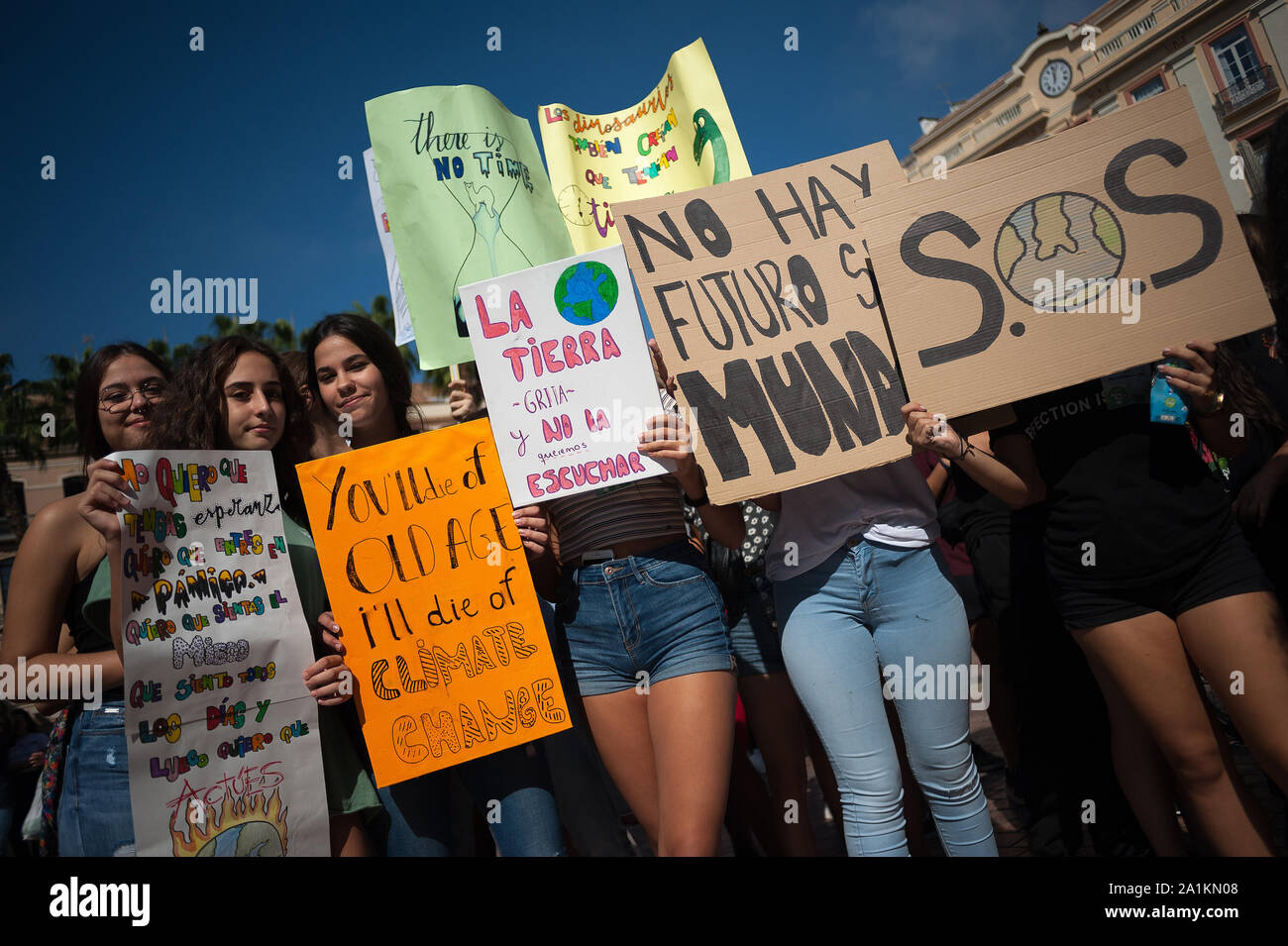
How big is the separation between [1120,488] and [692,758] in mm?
1568

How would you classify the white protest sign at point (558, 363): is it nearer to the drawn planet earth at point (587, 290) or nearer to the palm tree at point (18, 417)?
the drawn planet earth at point (587, 290)

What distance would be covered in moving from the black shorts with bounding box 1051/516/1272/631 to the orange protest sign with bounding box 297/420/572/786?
1705 mm

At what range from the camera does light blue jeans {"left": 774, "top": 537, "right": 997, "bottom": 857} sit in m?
2.20

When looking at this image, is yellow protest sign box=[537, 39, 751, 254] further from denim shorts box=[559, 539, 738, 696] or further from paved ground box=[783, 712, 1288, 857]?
paved ground box=[783, 712, 1288, 857]

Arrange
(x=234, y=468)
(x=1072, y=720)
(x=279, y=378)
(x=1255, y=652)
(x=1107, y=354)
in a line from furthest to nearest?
(x=1072, y=720), (x=279, y=378), (x=234, y=468), (x=1107, y=354), (x=1255, y=652)

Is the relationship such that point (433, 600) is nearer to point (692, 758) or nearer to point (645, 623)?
point (645, 623)

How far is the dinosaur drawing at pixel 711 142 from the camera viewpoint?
289 cm

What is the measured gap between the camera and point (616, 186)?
3131 mm

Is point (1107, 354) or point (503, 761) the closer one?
point (1107, 354)

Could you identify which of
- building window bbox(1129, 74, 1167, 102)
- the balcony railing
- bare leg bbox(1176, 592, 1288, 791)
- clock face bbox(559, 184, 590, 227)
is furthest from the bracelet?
building window bbox(1129, 74, 1167, 102)

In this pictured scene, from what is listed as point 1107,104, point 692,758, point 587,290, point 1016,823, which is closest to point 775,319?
point 587,290

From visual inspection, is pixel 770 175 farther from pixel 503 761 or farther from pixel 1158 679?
pixel 503 761

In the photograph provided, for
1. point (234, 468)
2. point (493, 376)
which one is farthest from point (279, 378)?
point (493, 376)

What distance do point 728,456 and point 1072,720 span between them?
1.95 metres
